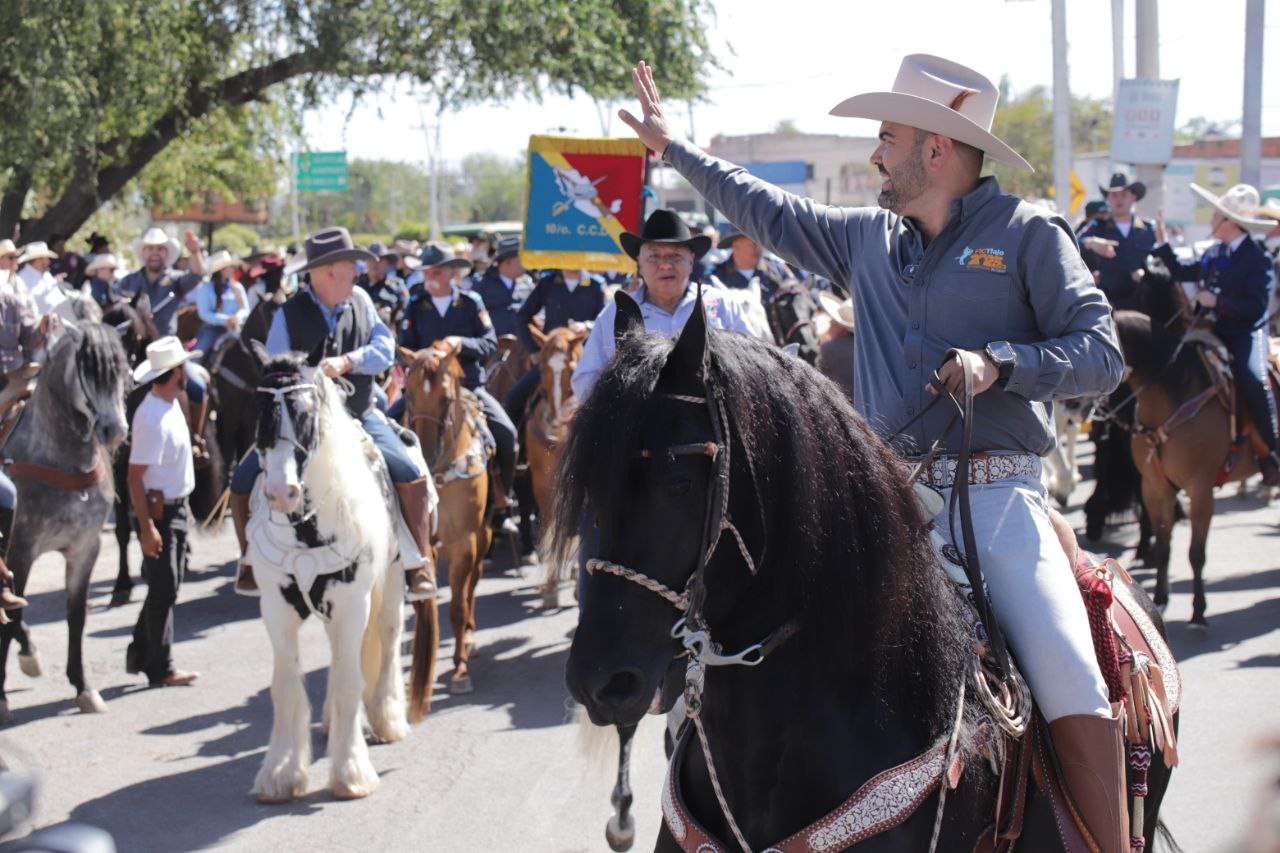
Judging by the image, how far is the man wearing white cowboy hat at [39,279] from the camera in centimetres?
1348

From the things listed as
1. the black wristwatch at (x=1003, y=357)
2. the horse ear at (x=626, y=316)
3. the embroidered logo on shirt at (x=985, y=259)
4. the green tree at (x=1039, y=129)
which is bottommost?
the black wristwatch at (x=1003, y=357)

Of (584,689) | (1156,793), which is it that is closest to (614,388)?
(584,689)

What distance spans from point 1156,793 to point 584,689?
223 cm

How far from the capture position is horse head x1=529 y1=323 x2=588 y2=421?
9.95m

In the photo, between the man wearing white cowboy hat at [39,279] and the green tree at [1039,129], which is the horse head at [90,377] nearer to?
the man wearing white cowboy hat at [39,279]

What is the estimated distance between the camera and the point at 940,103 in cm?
329

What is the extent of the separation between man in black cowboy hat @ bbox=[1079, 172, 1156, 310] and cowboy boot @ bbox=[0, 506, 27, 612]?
8260mm

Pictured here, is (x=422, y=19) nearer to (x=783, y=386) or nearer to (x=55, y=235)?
(x=55, y=235)

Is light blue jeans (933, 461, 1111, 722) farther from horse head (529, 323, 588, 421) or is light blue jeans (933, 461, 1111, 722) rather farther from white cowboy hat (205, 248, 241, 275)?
white cowboy hat (205, 248, 241, 275)

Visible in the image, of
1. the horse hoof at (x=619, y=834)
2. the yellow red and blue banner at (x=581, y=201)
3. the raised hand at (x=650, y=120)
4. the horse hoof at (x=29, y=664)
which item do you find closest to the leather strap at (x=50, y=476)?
the horse hoof at (x=29, y=664)

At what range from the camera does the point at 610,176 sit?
975 centimetres

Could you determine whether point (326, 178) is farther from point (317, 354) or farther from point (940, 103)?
point (940, 103)

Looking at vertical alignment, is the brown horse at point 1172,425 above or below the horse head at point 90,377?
below

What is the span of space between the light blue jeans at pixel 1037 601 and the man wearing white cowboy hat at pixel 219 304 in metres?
11.9
